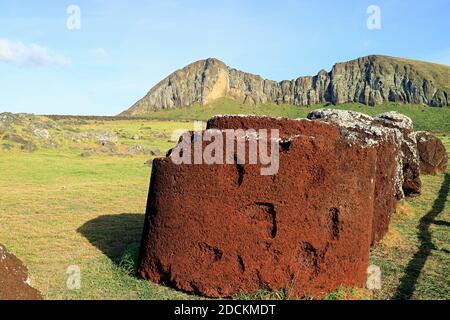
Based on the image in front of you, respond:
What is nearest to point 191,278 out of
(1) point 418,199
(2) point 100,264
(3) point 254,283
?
(3) point 254,283

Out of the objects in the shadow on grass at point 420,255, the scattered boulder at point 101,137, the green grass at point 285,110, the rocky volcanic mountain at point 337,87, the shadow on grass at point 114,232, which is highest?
the rocky volcanic mountain at point 337,87

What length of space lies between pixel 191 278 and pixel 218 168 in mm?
1673

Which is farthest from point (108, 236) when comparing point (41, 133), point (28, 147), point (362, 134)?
point (41, 133)

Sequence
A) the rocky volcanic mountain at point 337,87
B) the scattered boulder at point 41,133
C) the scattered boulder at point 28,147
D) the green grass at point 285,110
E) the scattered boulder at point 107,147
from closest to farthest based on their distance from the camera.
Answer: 1. the scattered boulder at point 28,147
2. the scattered boulder at point 41,133
3. the scattered boulder at point 107,147
4. the green grass at point 285,110
5. the rocky volcanic mountain at point 337,87

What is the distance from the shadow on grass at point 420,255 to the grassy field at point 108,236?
0.02 m

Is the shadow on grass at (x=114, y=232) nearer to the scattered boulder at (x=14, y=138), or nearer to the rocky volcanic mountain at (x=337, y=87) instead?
the scattered boulder at (x=14, y=138)

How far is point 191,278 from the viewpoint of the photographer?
688 cm

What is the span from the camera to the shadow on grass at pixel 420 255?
720 centimetres

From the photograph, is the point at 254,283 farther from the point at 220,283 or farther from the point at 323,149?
the point at 323,149

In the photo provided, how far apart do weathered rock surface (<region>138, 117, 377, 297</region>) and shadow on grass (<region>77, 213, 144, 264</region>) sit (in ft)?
7.03

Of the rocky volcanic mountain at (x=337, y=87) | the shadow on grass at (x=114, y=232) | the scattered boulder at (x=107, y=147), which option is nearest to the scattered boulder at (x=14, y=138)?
the scattered boulder at (x=107, y=147)

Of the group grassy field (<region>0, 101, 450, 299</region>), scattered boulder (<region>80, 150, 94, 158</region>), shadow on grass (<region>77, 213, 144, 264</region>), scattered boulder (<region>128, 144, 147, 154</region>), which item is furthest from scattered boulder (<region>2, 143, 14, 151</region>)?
shadow on grass (<region>77, 213, 144, 264</region>)

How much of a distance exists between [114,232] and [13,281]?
495cm

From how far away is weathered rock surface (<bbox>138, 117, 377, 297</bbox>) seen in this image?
6.61 meters
